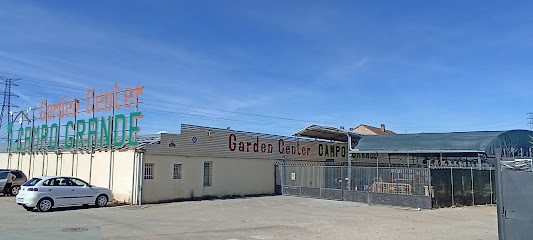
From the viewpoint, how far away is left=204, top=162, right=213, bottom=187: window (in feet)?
81.9

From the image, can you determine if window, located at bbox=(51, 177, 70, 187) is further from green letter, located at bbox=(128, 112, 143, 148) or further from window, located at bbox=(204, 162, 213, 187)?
window, located at bbox=(204, 162, 213, 187)

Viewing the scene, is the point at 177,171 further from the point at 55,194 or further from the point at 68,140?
the point at 68,140

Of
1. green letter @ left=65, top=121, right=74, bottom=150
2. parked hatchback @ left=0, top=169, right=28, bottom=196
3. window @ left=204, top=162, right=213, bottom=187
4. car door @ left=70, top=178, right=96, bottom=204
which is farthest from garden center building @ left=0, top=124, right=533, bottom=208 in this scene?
car door @ left=70, top=178, right=96, bottom=204

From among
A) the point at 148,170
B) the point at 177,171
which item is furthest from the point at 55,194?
the point at 177,171

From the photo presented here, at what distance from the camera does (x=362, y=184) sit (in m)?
22.6

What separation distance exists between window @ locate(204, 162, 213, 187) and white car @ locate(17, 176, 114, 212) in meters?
6.52

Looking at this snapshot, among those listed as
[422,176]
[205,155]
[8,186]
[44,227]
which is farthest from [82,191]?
[422,176]

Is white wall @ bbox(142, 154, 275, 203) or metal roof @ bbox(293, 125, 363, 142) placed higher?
metal roof @ bbox(293, 125, 363, 142)

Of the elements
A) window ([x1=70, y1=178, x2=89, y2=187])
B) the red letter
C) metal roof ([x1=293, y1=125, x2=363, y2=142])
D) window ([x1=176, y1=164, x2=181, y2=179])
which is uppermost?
metal roof ([x1=293, y1=125, x2=363, y2=142])

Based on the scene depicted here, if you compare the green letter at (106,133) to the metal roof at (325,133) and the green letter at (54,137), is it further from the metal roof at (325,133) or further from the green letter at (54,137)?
the metal roof at (325,133)

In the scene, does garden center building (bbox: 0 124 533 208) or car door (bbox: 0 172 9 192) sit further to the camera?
car door (bbox: 0 172 9 192)

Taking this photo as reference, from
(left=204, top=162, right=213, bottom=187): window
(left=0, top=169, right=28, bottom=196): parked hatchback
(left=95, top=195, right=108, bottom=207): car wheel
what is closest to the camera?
(left=95, top=195, right=108, bottom=207): car wheel

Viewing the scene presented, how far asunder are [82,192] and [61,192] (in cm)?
100

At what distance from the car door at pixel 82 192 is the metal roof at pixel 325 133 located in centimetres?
1483
